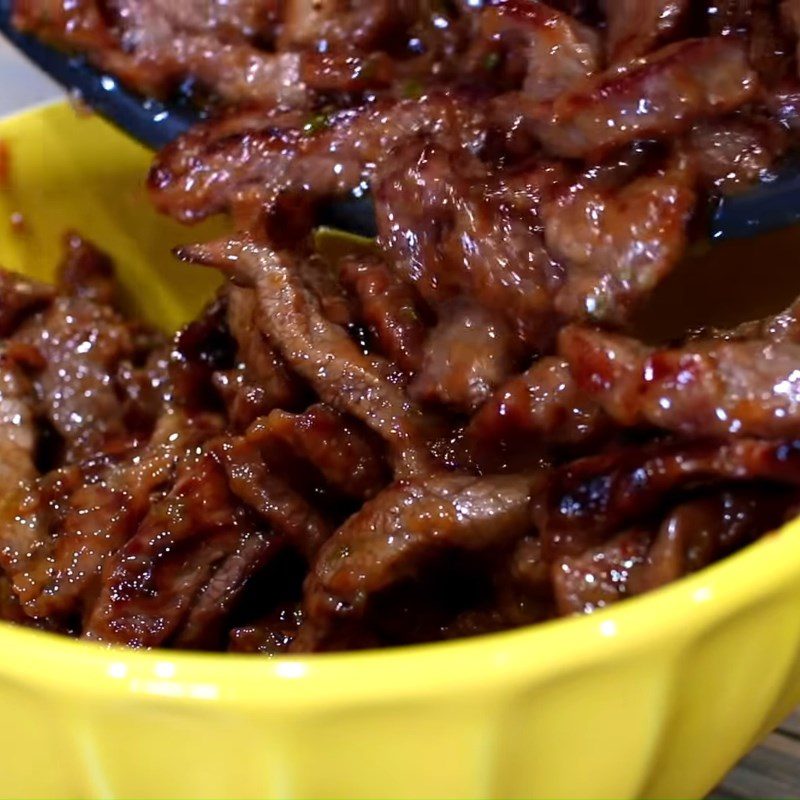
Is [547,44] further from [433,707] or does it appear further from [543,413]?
[433,707]

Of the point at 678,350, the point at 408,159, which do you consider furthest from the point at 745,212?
the point at 408,159

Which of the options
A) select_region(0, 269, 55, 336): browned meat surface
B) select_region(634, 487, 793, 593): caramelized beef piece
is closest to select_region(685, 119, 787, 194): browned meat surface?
select_region(634, 487, 793, 593): caramelized beef piece

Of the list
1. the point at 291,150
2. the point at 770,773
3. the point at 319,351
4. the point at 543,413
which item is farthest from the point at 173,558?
the point at 770,773

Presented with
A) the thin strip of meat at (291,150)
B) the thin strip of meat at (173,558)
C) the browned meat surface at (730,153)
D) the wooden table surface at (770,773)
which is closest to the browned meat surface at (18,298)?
the thin strip of meat at (291,150)

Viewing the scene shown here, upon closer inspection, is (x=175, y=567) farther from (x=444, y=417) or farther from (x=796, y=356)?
(x=796, y=356)

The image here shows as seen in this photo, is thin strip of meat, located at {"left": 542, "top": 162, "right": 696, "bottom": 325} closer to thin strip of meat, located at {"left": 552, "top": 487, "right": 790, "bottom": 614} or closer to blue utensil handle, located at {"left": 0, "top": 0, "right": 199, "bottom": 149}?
thin strip of meat, located at {"left": 552, "top": 487, "right": 790, "bottom": 614}

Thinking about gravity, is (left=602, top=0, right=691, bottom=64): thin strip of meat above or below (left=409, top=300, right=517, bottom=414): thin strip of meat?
above
